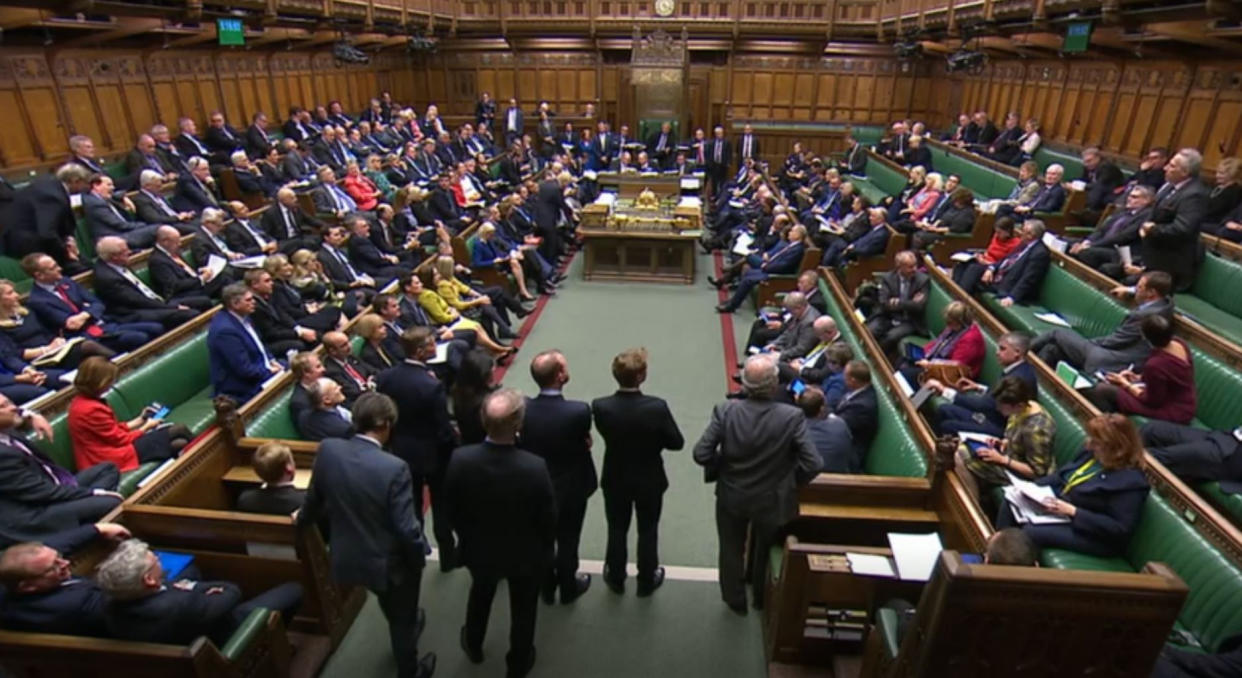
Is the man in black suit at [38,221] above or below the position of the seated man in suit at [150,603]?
above

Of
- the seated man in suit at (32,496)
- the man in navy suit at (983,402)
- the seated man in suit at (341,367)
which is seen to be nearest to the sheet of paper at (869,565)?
the man in navy suit at (983,402)

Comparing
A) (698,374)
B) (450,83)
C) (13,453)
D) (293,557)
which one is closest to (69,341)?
(13,453)

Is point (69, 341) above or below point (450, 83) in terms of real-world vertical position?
below

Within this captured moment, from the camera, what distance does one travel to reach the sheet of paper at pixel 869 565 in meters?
2.52

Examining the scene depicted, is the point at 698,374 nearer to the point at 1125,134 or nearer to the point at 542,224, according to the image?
the point at 542,224

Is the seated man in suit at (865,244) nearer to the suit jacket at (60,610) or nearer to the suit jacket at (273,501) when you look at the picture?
the suit jacket at (273,501)

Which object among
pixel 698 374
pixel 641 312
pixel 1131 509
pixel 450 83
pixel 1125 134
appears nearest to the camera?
pixel 1131 509

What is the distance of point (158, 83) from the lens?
9.80m

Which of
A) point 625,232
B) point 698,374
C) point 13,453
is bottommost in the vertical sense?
point 698,374

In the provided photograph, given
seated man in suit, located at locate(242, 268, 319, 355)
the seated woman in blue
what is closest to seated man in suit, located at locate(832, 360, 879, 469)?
the seated woman in blue

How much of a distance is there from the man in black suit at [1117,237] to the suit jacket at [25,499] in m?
7.04

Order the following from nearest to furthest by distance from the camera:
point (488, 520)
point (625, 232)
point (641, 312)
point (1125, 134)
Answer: point (488, 520) → point (641, 312) → point (625, 232) → point (1125, 134)

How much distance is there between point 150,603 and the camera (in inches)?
86.7

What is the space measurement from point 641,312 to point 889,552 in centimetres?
519
